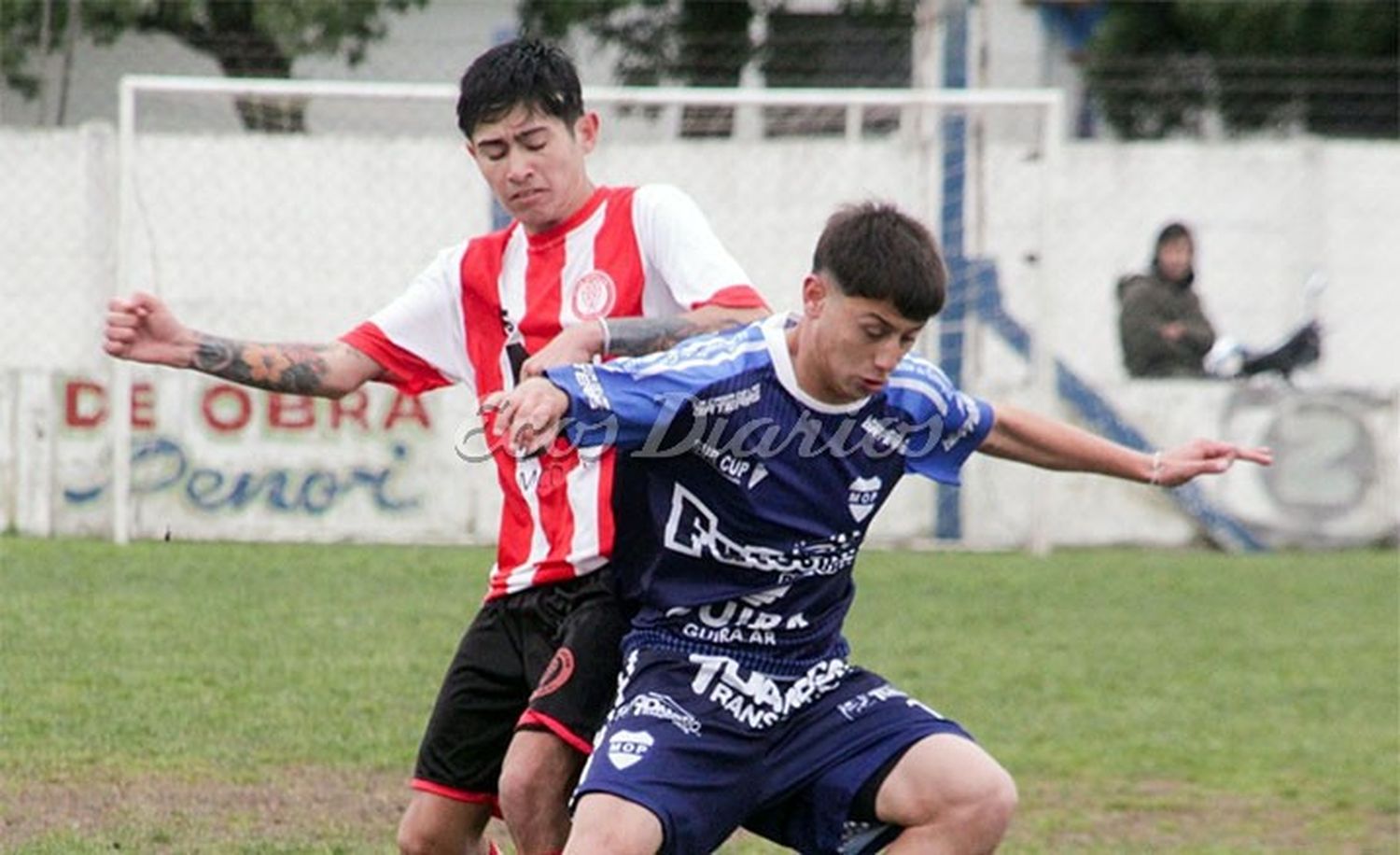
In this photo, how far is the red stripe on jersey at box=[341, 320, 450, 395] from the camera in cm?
558

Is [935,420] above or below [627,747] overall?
above

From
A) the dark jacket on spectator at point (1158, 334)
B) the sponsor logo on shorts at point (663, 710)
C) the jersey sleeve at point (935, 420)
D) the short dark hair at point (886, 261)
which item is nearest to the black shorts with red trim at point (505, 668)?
the sponsor logo on shorts at point (663, 710)

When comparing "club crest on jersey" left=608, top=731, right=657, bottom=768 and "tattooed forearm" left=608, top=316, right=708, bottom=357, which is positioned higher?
"tattooed forearm" left=608, top=316, right=708, bottom=357

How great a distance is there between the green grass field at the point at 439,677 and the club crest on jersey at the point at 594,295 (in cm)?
184

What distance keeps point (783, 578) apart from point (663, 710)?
1.20 feet

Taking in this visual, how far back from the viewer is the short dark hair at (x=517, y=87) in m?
5.23

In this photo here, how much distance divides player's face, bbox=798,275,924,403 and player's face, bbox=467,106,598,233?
2.64 feet

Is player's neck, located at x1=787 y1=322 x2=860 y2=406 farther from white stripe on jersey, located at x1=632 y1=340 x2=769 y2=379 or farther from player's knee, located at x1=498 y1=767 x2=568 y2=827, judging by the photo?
player's knee, located at x1=498 y1=767 x2=568 y2=827

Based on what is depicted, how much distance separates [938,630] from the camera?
10.4m

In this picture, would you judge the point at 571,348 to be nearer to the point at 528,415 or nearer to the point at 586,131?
the point at 528,415

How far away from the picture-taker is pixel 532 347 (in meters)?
5.33

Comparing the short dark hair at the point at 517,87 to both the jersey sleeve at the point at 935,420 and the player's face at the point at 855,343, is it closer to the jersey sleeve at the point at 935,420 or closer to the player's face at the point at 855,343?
the player's face at the point at 855,343

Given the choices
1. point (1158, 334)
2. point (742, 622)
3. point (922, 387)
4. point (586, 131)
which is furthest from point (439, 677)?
point (1158, 334)

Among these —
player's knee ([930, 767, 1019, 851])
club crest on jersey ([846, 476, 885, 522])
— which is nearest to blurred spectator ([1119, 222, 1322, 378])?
club crest on jersey ([846, 476, 885, 522])
